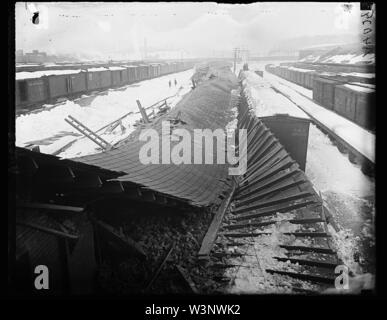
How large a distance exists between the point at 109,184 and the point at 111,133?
1313cm

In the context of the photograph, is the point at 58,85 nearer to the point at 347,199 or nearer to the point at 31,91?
the point at 31,91

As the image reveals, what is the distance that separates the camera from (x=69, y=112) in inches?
794

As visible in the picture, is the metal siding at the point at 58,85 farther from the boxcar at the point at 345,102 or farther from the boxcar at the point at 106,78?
the boxcar at the point at 345,102

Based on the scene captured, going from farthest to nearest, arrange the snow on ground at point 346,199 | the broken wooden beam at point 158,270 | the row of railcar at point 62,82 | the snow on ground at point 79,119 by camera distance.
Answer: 1. the row of railcar at point 62,82
2. the snow on ground at point 79,119
3. the snow on ground at point 346,199
4. the broken wooden beam at point 158,270

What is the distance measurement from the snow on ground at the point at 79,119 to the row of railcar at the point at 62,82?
32.3 inches

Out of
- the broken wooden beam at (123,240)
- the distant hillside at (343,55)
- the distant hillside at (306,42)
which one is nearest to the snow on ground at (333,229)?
the broken wooden beam at (123,240)

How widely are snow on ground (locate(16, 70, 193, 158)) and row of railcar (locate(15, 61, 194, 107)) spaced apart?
0.82 metres

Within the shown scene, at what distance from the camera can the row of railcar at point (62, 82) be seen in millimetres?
18594

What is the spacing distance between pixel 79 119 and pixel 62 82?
15.8 ft

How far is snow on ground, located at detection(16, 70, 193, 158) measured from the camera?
48.2 feet

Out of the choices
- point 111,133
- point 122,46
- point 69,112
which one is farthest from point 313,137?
point 122,46

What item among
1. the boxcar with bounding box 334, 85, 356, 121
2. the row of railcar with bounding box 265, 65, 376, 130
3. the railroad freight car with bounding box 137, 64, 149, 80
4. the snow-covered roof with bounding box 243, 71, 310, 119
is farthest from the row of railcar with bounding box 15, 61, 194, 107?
the boxcar with bounding box 334, 85, 356, 121

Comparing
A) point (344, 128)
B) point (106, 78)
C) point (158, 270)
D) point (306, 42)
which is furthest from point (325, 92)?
point (306, 42)

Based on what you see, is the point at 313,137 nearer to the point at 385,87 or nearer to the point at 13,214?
the point at 385,87
